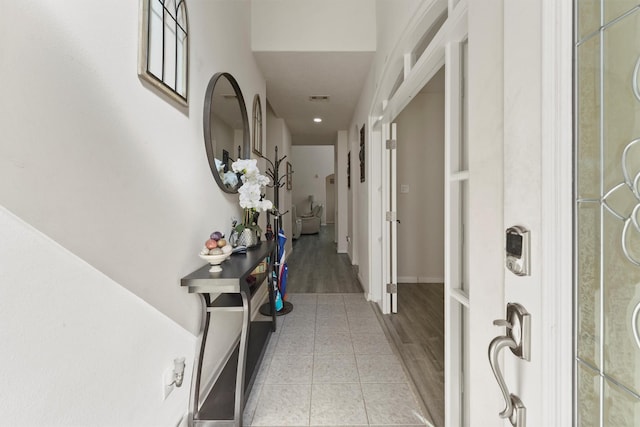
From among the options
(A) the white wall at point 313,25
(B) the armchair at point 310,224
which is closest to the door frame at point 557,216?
(A) the white wall at point 313,25

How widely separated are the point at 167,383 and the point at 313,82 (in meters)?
3.42

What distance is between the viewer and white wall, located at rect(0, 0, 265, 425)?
0.66 metres

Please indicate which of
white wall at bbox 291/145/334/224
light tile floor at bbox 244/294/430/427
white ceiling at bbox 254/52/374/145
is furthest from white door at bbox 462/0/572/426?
white wall at bbox 291/145/334/224

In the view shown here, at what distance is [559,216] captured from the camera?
0.45 meters

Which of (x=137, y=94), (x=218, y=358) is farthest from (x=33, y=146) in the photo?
(x=218, y=358)

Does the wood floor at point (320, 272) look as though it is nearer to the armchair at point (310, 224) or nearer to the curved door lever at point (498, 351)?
the armchair at point (310, 224)

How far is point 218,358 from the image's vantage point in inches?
69.9

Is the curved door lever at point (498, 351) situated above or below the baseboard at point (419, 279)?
above

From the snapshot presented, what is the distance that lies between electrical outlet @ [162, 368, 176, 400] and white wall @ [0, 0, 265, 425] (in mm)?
33

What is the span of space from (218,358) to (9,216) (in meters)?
1.48

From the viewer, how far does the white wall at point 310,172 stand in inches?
445

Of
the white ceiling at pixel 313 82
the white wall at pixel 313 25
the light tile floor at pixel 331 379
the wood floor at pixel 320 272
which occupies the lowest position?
the light tile floor at pixel 331 379

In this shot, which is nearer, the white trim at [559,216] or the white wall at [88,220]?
the white trim at [559,216]

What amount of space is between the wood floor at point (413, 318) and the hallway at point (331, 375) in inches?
3.8
